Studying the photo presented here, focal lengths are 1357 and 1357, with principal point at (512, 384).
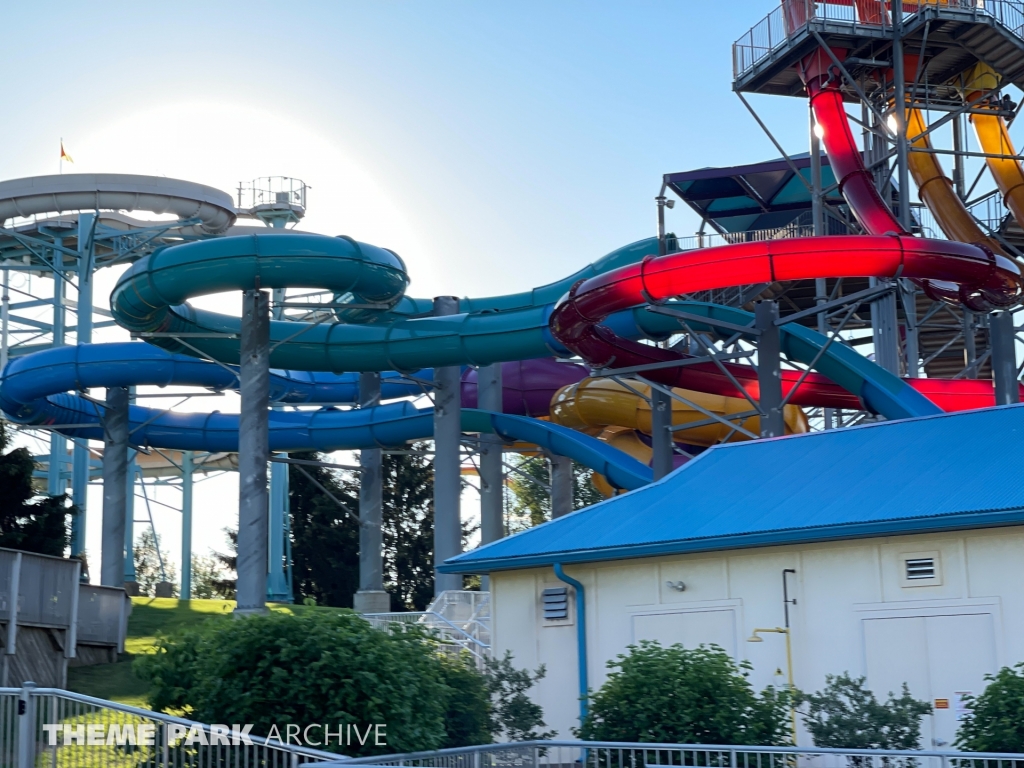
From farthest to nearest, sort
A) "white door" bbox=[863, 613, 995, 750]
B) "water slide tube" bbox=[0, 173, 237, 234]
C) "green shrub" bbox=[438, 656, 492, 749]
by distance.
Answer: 1. "water slide tube" bbox=[0, 173, 237, 234]
2. "green shrub" bbox=[438, 656, 492, 749]
3. "white door" bbox=[863, 613, 995, 750]

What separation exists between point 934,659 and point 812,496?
8.27 feet

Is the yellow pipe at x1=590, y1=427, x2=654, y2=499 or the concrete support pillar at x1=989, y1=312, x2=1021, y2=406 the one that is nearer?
the concrete support pillar at x1=989, y1=312, x2=1021, y2=406

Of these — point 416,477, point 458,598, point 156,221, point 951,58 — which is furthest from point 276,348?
point 416,477

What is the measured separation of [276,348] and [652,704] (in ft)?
59.6

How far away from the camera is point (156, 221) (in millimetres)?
43312

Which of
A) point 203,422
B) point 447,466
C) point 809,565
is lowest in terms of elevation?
point 809,565

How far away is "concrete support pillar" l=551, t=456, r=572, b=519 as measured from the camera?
3612 cm

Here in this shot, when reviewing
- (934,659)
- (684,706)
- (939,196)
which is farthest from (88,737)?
(939,196)

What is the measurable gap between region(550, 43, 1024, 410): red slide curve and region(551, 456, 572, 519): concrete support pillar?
7571mm

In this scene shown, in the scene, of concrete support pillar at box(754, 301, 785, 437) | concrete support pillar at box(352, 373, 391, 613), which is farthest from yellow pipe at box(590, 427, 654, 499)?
concrete support pillar at box(754, 301, 785, 437)

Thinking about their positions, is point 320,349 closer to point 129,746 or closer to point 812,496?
point 812,496

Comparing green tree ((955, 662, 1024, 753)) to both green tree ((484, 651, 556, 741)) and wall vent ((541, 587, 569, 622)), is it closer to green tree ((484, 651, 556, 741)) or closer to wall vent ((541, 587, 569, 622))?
green tree ((484, 651, 556, 741))

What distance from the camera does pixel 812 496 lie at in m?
16.2

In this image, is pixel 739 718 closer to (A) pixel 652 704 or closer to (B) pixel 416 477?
(A) pixel 652 704
